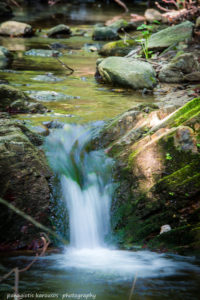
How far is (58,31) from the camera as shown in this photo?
18094 millimetres

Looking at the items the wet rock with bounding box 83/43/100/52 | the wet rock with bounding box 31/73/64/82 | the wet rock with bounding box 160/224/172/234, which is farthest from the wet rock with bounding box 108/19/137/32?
the wet rock with bounding box 160/224/172/234

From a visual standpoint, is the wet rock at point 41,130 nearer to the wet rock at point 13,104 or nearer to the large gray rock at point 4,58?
the wet rock at point 13,104

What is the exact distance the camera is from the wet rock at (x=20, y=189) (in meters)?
4.14

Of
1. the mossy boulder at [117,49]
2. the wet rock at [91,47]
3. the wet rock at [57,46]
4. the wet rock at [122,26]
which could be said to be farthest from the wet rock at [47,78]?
the wet rock at [122,26]

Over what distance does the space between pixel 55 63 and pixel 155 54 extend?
3051mm

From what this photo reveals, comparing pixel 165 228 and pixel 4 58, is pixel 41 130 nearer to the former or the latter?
pixel 165 228

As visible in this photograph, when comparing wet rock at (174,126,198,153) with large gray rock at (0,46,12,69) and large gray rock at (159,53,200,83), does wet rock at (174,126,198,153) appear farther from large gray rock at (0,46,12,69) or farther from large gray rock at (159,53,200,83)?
large gray rock at (0,46,12,69)

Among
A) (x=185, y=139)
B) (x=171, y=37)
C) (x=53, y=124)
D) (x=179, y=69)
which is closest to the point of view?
(x=185, y=139)

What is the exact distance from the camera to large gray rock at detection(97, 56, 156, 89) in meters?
9.18

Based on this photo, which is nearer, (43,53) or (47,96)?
(47,96)

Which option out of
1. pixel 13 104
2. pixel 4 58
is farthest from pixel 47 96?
pixel 4 58

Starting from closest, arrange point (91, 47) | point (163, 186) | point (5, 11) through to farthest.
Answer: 1. point (163, 186)
2. point (91, 47)
3. point (5, 11)

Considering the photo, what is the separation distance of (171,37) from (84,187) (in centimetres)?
866

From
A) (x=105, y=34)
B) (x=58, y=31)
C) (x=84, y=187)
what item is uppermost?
(x=58, y=31)
